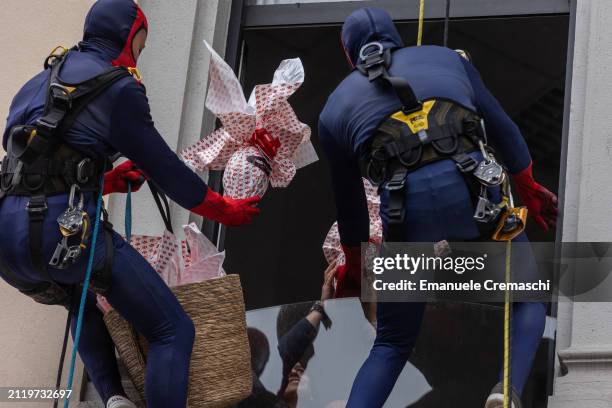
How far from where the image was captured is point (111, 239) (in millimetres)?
5043

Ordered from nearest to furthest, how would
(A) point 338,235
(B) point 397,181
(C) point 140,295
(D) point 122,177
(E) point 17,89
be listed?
1. (B) point 397,181
2. (C) point 140,295
3. (D) point 122,177
4. (A) point 338,235
5. (E) point 17,89

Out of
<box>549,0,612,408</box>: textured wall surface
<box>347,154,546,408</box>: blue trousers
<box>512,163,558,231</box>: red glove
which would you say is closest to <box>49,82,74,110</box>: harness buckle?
<box>347,154,546,408</box>: blue trousers

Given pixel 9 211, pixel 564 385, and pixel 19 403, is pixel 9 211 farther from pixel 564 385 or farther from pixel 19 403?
pixel 564 385

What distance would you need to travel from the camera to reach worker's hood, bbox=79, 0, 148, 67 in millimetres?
5188

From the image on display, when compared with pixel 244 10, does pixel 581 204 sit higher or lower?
lower

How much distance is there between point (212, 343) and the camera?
519 cm

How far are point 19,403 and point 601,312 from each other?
98.9 inches

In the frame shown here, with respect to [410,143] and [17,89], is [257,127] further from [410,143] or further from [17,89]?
[17,89]

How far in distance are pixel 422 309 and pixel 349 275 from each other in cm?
69

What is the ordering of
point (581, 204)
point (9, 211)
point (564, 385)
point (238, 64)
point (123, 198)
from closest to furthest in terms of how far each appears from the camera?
point (9, 211) → point (564, 385) → point (581, 204) → point (123, 198) → point (238, 64)

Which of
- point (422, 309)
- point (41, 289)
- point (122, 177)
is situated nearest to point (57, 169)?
point (41, 289)

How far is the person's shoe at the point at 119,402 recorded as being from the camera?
526 centimetres

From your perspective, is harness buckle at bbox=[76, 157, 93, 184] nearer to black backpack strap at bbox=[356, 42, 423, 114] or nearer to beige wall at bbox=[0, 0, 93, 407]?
black backpack strap at bbox=[356, 42, 423, 114]

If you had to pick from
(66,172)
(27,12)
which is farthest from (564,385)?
(27,12)
